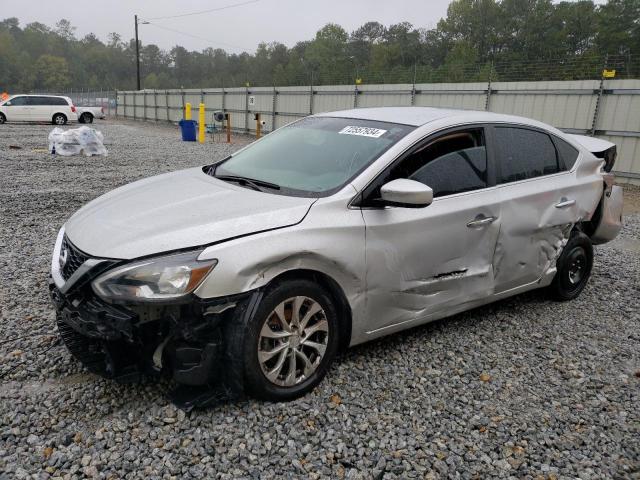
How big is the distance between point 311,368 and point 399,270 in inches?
30.7

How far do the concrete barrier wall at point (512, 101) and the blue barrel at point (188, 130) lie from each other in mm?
3919

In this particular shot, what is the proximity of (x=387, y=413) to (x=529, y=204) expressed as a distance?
195 centimetres

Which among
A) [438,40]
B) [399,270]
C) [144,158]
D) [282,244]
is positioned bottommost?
[144,158]

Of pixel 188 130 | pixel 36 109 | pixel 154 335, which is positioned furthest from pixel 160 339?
pixel 36 109

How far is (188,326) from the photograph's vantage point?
2527 mm

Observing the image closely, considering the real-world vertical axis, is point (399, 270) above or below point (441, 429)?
above

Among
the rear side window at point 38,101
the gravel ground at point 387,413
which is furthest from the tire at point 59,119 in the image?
the gravel ground at point 387,413

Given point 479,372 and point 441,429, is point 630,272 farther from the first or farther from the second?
point 441,429

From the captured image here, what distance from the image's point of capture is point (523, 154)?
3992mm

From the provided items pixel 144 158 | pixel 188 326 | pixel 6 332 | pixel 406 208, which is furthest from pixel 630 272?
pixel 144 158

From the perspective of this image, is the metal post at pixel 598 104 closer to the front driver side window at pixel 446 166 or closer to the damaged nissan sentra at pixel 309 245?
the damaged nissan sentra at pixel 309 245

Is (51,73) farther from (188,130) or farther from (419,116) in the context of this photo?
(419,116)

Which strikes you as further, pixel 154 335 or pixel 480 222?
pixel 480 222

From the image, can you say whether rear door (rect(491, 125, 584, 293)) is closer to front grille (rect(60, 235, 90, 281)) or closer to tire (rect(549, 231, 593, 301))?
tire (rect(549, 231, 593, 301))
